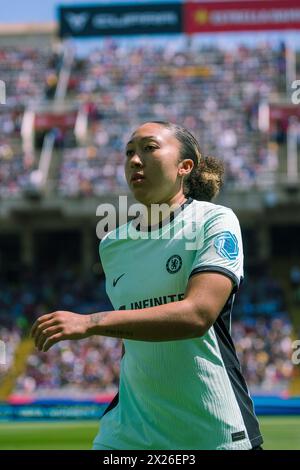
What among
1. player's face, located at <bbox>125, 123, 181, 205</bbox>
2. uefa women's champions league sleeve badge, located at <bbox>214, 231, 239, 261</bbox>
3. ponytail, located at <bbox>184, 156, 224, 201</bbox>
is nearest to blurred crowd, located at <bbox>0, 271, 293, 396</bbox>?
ponytail, located at <bbox>184, 156, 224, 201</bbox>

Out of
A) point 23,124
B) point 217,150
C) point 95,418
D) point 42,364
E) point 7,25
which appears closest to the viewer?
point 95,418

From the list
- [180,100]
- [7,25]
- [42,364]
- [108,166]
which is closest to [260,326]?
[42,364]

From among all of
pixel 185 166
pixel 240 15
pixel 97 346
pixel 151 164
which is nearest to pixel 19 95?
pixel 240 15

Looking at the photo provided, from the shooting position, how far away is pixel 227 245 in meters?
3.08

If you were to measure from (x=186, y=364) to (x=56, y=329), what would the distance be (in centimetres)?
63

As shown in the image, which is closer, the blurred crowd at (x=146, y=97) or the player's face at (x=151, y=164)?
the player's face at (x=151, y=164)

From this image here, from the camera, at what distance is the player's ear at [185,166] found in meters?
3.39

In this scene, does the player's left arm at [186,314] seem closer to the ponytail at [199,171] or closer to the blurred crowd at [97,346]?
Result: the ponytail at [199,171]

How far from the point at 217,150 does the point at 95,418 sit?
15.4 m

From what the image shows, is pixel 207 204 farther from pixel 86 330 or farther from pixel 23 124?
pixel 23 124

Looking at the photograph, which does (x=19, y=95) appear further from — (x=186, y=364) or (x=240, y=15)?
(x=186, y=364)

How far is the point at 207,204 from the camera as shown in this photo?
334 cm

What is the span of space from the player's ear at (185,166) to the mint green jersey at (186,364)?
0.51 feet

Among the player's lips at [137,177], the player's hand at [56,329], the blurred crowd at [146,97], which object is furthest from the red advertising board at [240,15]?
the player's hand at [56,329]
